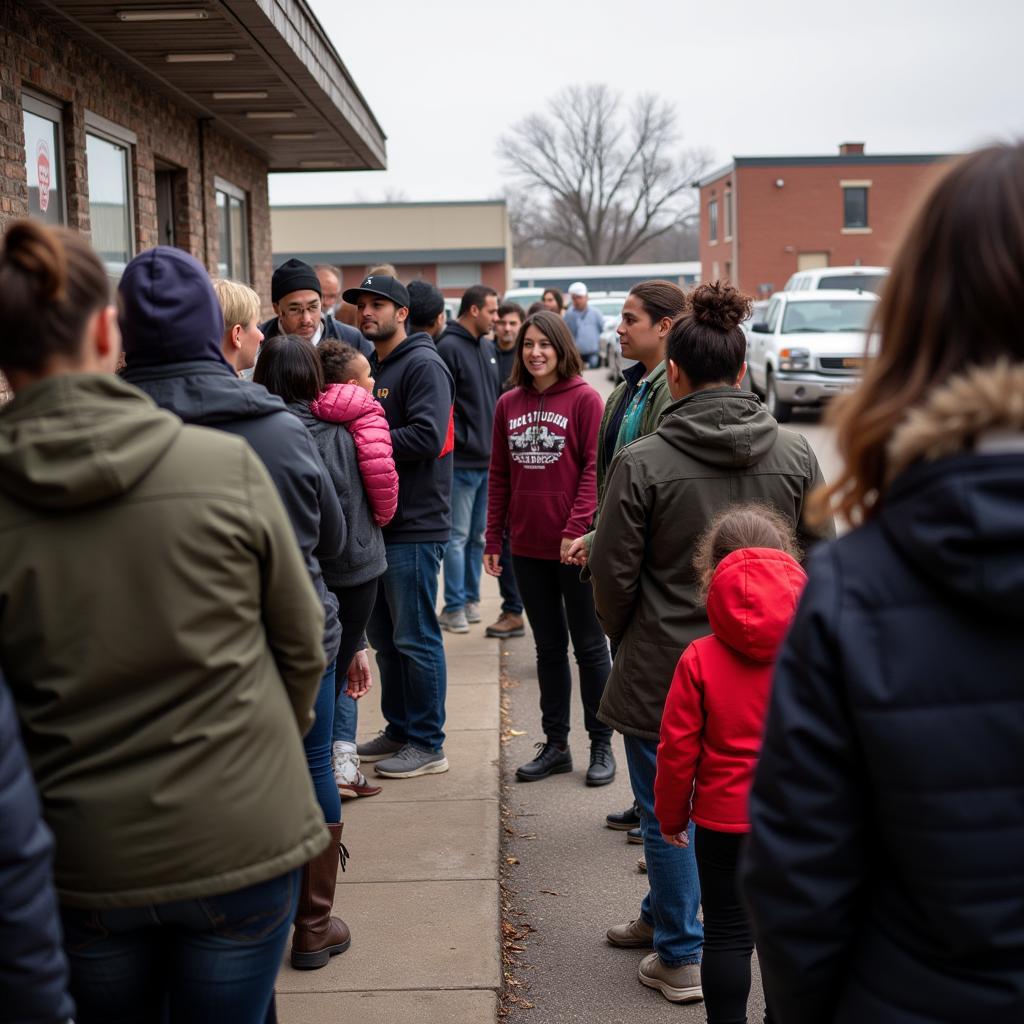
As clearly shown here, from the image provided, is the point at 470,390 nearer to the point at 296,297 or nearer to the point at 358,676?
the point at 296,297

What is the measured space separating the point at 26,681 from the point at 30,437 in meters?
0.40

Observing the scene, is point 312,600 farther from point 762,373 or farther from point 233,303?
point 762,373

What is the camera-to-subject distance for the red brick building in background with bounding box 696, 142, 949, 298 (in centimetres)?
5144

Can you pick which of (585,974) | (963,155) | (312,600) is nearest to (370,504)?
(585,974)

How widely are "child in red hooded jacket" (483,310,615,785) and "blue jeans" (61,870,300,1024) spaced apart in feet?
11.7

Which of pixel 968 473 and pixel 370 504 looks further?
pixel 370 504

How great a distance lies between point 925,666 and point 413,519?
13.7 feet

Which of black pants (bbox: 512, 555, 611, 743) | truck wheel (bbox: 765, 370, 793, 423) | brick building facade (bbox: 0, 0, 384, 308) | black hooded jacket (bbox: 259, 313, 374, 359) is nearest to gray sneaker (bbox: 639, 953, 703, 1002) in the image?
black pants (bbox: 512, 555, 611, 743)

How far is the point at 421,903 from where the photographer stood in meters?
4.54

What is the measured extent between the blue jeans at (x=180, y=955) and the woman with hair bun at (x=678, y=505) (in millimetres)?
1711

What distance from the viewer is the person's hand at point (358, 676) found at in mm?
4699

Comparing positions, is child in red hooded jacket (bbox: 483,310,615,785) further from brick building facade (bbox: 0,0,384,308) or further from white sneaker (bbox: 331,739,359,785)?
brick building facade (bbox: 0,0,384,308)

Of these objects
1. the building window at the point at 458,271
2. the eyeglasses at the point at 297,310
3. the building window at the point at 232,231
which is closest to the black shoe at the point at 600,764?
the eyeglasses at the point at 297,310

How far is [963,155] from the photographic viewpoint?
1635 mm
